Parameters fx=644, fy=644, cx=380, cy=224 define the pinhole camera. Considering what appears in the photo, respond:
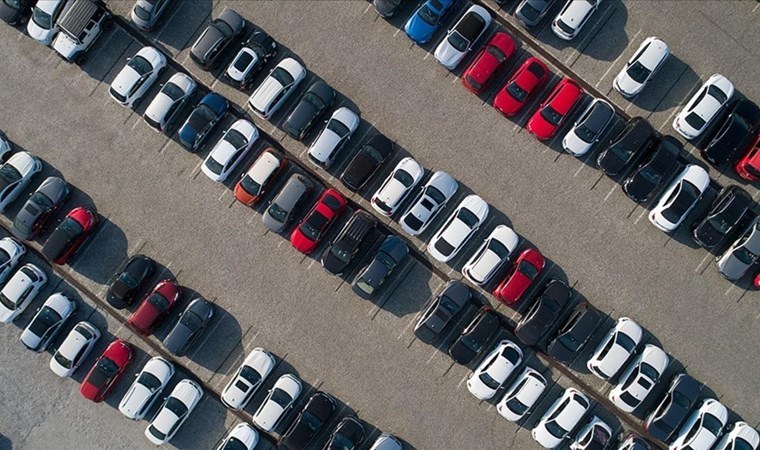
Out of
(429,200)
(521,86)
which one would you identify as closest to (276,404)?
(429,200)

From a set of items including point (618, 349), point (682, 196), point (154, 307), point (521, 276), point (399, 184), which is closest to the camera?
point (682, 196)

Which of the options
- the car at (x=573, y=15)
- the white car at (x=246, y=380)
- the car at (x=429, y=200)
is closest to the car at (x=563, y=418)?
the car at (x=429, y=200)

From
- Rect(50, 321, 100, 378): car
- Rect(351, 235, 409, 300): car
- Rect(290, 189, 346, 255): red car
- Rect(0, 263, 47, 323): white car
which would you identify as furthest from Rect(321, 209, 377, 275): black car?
Rect(0, 263, 47, 323): white car

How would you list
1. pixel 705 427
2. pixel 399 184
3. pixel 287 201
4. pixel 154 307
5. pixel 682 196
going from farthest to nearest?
pixel 154 307
pixel 287 201
pixel 399 184
pixel 705 427
pixel 682 196

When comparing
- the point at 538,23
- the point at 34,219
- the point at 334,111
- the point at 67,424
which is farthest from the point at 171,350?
the point at 538,23

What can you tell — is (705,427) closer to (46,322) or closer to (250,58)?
(250,58)

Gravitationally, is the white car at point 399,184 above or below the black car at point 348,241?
above

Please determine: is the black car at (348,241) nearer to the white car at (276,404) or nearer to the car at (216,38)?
the white car at (276,404)
